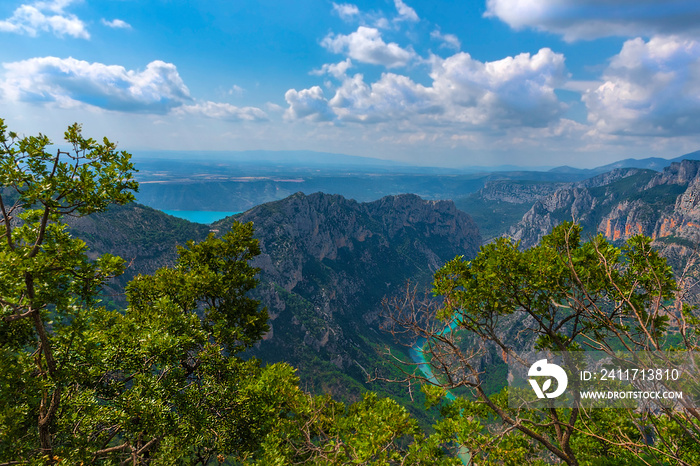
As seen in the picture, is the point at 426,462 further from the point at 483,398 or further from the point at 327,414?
the point at 327,414

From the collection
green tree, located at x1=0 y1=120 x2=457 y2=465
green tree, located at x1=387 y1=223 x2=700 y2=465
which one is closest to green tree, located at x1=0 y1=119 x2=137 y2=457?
green tree, located at x1=0 y1=120 x2=457 y2=465

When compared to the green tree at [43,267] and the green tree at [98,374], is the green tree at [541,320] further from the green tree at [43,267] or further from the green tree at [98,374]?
the green tree at [43,267]

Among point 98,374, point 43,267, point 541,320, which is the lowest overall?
point 98,374

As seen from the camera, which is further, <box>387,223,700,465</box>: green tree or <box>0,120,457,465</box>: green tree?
<box>387,223,700,465</box>: green tree

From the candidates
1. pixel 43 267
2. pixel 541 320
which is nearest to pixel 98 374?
pixel 43 267

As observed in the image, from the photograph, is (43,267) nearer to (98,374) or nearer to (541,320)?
(98,374)

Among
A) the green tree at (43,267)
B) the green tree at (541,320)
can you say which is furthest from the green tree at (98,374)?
the green tree at (541,320)

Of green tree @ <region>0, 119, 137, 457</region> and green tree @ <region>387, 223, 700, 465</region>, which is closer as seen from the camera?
green tree @ <region>0, 119, 137, 457</region>

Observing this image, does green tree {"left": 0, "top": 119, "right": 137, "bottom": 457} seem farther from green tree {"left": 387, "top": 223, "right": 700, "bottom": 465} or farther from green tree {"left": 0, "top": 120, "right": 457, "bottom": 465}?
green tree {"left": 387, "top": 223, "right": 700, "bottom": 465}

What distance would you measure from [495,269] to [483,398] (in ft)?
17.5

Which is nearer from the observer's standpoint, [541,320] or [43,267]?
[43,267]

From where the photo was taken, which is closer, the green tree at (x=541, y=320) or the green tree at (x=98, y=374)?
the green tree at (x=98, y=374)

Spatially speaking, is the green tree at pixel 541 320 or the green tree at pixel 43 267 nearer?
the green tree at pixel 43 267

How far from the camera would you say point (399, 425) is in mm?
12383
